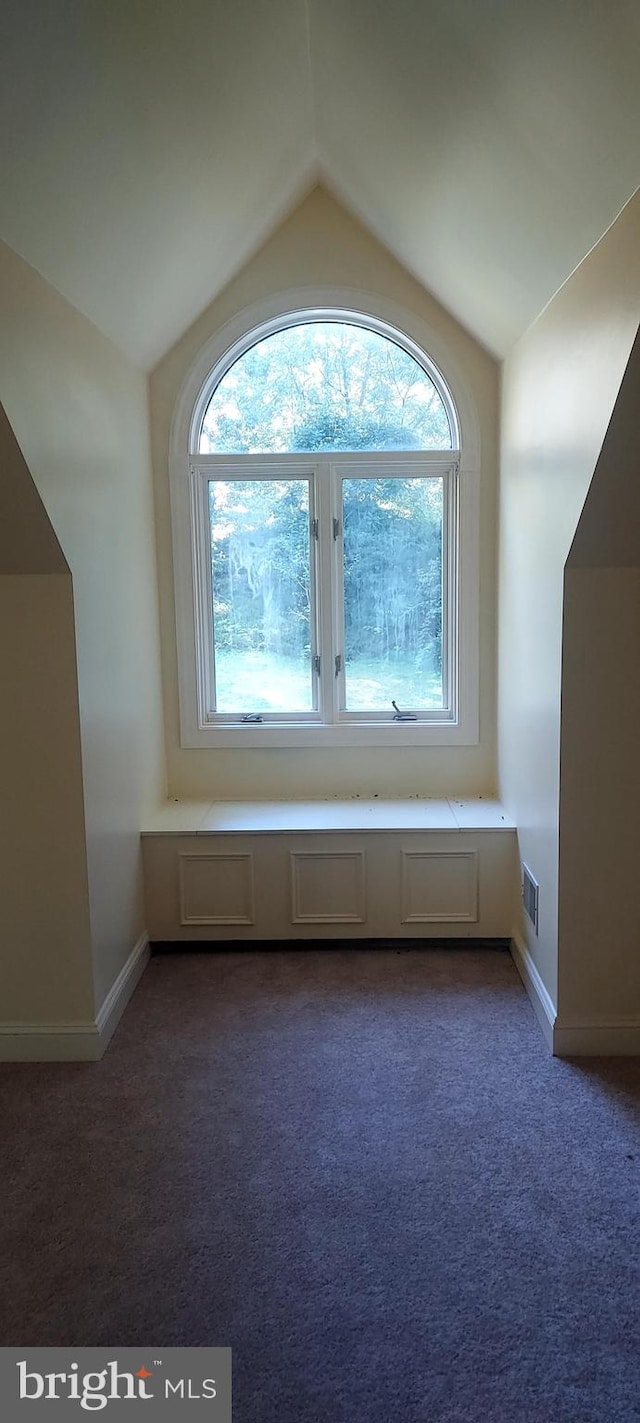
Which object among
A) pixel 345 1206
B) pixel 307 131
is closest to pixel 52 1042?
pixel 345 1206

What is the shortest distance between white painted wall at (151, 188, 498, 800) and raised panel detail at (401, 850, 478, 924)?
48cm

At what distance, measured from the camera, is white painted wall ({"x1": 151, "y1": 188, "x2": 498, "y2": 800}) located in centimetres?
333

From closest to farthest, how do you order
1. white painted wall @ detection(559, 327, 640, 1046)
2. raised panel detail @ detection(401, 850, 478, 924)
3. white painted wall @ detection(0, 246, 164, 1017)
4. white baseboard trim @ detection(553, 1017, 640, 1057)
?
1. white painted wall @ detection(0, 246, 164, 1017)
2. white painted wall @ detection(559, 327, 640, 1046)
3. white baseboard trim @ detection(553, 1017, 640, 1057)
4. raised panel detail @ detection(401, 850, 478, 924)

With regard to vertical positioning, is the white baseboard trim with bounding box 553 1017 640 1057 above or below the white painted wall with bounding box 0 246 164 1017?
below

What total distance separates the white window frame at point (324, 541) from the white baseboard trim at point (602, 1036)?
1.36 m

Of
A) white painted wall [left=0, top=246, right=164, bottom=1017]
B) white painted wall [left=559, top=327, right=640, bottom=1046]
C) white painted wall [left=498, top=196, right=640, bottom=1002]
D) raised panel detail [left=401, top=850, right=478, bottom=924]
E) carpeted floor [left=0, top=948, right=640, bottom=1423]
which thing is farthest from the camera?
raised panel detail [left=401, top=850, right=478, bottom=924]

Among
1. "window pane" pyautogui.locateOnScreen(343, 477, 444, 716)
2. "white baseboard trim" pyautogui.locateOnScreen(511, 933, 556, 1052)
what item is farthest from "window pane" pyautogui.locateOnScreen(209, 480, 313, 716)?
"white baseboard trim" pyautogui.locateOnScreen(511, 933, 556, 1052)

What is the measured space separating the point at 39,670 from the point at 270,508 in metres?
1.49

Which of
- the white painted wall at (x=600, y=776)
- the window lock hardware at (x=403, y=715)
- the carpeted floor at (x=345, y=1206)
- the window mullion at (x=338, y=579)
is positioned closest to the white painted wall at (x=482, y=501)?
the window lock hardware at (x=403, y=715)

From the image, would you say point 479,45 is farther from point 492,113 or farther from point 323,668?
point 323,668

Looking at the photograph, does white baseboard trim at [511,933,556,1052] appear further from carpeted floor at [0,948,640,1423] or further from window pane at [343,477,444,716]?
window pane at [343,477,444,716]

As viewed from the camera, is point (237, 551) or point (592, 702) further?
point (237, 551)

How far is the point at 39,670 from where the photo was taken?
242cm

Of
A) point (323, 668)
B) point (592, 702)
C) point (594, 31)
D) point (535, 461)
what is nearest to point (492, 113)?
point (594, 31)
